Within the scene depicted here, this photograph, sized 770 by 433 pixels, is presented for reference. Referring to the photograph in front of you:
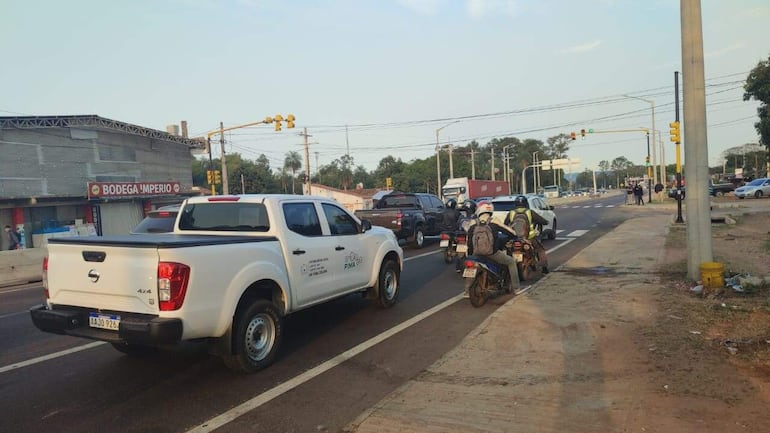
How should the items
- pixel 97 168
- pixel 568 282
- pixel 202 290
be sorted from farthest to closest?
pixel 97 168, pixel 568 282, pixel 202 290

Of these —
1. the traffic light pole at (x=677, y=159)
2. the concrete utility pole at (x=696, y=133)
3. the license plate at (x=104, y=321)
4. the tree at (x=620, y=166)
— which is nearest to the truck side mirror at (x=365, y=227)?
the license plate at (x=104, y=321)

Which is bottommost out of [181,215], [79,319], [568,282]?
[568,282]

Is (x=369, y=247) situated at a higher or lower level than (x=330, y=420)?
higher

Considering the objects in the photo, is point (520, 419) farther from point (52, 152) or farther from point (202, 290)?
point (52, 152)

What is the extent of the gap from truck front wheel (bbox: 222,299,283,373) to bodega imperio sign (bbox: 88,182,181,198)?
3143cm

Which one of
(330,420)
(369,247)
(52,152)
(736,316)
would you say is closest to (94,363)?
(330,420)

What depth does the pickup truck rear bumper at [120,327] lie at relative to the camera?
4.53m

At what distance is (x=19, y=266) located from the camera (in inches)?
623

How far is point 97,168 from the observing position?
3497 centimetres

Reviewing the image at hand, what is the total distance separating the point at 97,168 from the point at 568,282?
33968 mm

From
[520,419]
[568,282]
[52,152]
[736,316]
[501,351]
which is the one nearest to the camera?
[520,419]

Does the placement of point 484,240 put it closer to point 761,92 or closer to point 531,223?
point 531,223

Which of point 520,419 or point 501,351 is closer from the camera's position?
point 520,419

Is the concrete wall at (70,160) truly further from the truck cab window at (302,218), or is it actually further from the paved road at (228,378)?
the truck cab window at (302,218)
